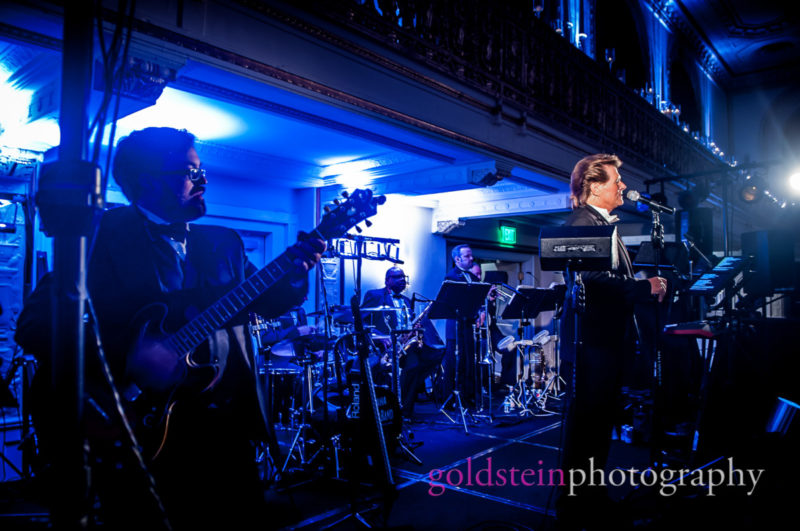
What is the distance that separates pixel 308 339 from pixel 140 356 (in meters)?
2.62

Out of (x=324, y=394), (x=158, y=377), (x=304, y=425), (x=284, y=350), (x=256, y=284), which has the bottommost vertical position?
(x=304, y=425)

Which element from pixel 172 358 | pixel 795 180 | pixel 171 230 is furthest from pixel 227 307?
pixel 795 180

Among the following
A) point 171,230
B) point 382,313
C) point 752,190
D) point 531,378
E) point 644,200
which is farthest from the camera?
point 752,190

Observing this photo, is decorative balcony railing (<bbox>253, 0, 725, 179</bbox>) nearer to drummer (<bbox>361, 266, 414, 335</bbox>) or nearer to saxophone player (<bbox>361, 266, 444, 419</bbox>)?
drummer (<bbox>361, 266, 414, 335</bbox>)

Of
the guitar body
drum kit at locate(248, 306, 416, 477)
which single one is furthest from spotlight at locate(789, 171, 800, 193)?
the guitar body

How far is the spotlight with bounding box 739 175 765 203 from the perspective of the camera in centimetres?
931

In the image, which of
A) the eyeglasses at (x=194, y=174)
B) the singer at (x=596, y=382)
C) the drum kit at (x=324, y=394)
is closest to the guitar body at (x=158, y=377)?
the eyeglasses at (x=194, y=174)

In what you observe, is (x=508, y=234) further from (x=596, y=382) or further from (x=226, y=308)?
(x=226, y=308)

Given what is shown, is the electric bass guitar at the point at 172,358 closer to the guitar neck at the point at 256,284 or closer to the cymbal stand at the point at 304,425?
the guitar neck at the point at 256,284

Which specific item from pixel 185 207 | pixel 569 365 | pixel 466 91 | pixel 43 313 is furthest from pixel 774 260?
pixel 43 313

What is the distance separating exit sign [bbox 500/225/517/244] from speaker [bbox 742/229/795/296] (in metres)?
5.82

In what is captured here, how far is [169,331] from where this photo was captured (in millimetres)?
1860

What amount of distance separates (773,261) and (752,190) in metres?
5.89

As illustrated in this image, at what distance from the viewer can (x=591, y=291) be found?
2.88 m
